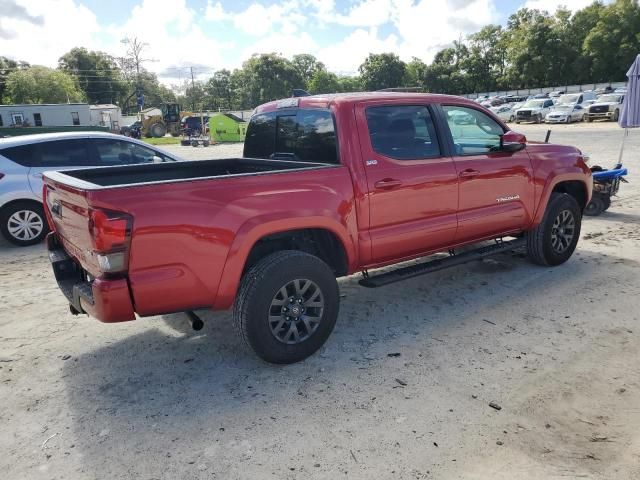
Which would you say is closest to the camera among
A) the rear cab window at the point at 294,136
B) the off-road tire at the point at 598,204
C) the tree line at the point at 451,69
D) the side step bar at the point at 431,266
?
the rear cab window at the point at 294,136

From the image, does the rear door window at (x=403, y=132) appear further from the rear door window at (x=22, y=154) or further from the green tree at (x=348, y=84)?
the green tree at (x=348, y=84)

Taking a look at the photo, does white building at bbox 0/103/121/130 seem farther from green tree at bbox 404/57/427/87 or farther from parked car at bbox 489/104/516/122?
green tree at bbox 404/57/427/87

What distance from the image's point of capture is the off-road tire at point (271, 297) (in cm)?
338

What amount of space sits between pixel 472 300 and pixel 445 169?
134cm

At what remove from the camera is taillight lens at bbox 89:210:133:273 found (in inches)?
112

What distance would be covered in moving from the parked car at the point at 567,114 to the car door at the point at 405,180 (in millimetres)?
30166

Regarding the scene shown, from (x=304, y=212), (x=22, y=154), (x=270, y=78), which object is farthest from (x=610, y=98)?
(x=270, y=78)

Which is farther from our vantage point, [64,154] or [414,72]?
[414,72]

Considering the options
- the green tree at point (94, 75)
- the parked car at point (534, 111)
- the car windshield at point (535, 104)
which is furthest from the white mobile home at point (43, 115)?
the green tree at point (94, 75)

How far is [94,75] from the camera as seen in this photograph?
85688mm

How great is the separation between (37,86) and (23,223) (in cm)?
6548

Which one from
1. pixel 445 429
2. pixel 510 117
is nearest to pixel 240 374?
pixel 445 429

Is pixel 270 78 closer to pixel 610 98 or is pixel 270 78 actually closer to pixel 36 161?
pixel 610 98

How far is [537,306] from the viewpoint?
15.0ft
